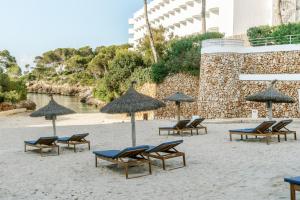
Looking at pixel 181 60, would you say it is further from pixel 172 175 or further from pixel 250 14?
pixel 172 175

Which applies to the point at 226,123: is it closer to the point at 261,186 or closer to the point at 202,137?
the point at 202,137

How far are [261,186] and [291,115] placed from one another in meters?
16.2

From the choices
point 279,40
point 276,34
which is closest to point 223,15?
point 276,34

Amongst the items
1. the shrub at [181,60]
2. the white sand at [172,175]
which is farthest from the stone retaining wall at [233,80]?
the white sand at [172,175]

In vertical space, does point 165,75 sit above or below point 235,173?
above

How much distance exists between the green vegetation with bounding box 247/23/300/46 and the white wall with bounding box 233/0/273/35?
38.4 ft

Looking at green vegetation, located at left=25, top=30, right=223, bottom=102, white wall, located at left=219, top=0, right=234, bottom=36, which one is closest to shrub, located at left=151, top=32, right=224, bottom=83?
green vegetation, located at left=25, top=30, right=223, bottom=102

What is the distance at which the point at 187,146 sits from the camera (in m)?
14.8

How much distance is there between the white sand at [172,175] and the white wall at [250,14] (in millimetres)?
29048

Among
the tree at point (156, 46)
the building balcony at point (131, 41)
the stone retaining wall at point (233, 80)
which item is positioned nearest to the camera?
the stone retaining wall at point (233, 80)

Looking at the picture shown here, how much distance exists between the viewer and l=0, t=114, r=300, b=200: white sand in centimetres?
856

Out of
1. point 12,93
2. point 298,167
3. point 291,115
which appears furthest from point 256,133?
point 12,93

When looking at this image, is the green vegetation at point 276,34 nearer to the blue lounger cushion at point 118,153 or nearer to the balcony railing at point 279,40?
the balcony railing at point 279,40

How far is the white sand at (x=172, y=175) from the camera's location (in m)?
8.56
